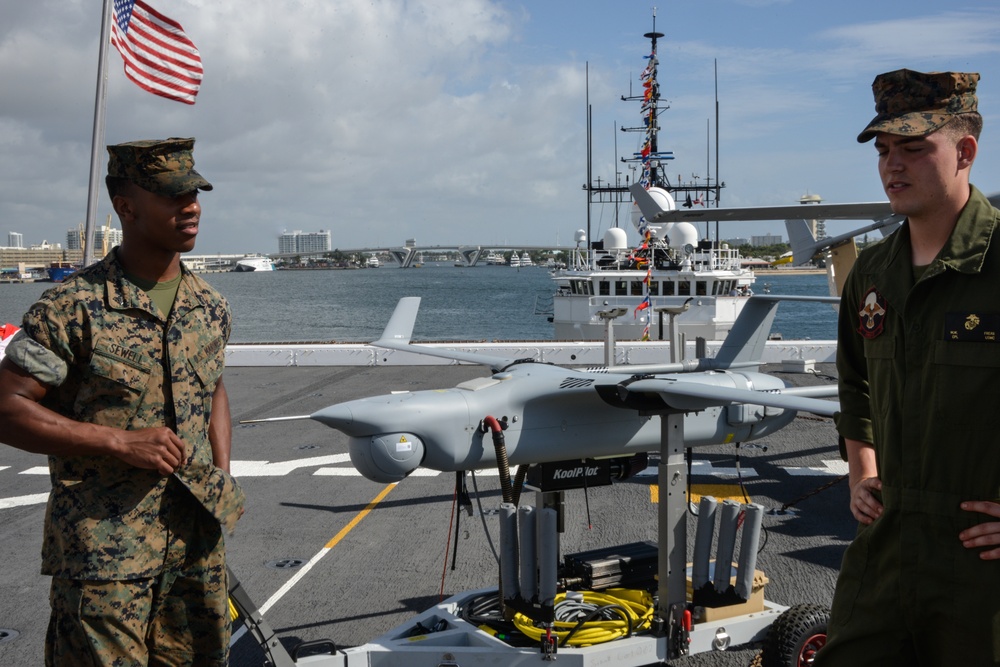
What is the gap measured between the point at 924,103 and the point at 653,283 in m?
A: 29.2

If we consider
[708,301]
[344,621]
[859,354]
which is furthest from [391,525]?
[708,301]

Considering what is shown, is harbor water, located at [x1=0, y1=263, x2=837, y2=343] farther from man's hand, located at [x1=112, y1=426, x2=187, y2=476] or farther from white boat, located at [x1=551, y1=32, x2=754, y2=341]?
man's hand, located at [x1=112, y1=426, x2=187, y2=476]

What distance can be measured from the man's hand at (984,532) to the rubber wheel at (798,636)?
10.9 ft

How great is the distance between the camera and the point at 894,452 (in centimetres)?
269

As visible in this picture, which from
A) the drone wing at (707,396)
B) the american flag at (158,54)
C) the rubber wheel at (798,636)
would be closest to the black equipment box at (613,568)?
the rubber wheel at (798,636)

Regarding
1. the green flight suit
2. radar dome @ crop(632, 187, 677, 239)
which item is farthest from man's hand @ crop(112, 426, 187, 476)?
radar dome @ crop(632, 187, 677, 239)

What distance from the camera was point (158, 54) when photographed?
35.3 feet

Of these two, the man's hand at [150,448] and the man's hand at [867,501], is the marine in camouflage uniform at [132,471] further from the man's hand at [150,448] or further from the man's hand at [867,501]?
the man's hand at [867,501]

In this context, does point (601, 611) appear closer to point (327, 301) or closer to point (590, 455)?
point (590, 455)

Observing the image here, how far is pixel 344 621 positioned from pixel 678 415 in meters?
3.21

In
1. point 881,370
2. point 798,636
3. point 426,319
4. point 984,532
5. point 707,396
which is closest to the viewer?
point 984,532

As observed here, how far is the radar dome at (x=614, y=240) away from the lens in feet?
114

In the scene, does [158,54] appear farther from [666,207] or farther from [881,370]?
[666,207]

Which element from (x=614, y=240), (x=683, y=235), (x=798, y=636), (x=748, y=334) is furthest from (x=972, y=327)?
(x=614, y=240)
